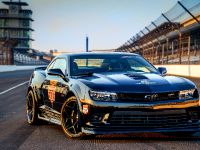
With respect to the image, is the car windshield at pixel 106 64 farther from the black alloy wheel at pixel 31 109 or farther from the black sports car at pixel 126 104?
the black alloy wheel at pixel 31 109

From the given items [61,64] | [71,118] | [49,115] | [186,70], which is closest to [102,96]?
[71,118]

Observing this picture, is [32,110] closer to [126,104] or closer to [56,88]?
[56,88]

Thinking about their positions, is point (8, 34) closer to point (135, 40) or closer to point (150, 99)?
point (135, 40)

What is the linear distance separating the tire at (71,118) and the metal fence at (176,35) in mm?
20355

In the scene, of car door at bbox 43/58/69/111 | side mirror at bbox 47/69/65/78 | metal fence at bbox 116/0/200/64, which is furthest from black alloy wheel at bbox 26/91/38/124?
metal fence at bbox 116/0/200/64

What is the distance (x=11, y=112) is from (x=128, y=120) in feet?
17.4

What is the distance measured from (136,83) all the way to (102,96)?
0.50 metres

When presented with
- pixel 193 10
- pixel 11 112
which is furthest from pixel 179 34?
pixel 11 112

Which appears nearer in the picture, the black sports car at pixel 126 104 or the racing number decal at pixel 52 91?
the black sports car at pixel 126 104

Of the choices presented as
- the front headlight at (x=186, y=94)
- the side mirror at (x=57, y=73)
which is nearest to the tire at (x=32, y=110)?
the side mirror at (x=57, y=73)

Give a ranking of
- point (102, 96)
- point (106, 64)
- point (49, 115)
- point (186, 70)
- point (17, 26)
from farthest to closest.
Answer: point (17, 26), point (186, 70), point (49, 115), point (106, 64), point (102, 96)

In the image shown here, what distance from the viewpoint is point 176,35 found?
1409 inches

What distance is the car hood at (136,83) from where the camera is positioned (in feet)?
22.0

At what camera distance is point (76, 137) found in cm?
702
